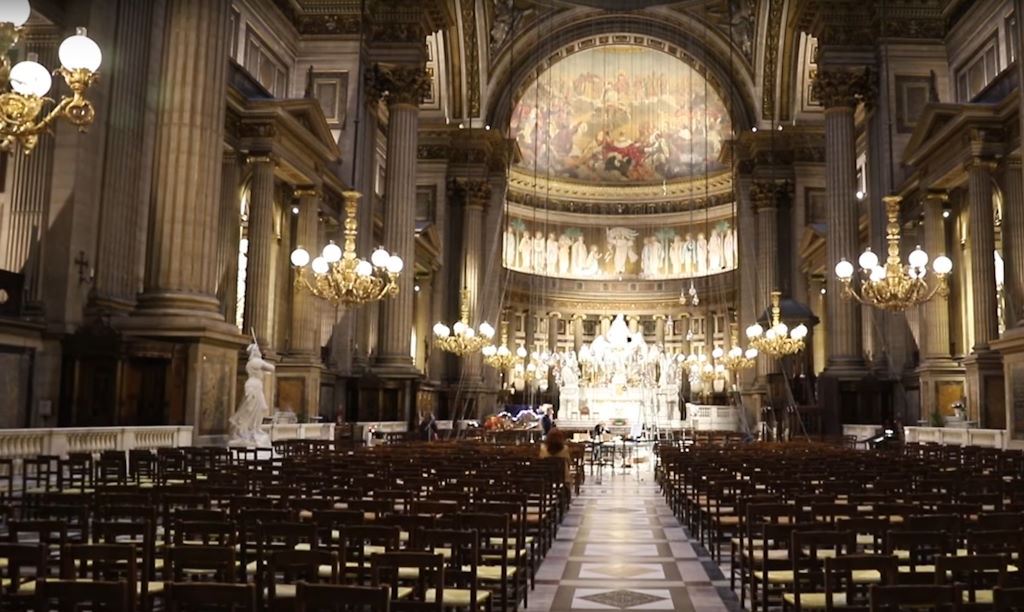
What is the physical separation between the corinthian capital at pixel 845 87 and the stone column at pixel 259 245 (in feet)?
53.9

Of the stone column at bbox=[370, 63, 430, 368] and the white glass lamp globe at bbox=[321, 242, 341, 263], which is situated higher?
the stone column at bbox=[370, 63, 430, 368]

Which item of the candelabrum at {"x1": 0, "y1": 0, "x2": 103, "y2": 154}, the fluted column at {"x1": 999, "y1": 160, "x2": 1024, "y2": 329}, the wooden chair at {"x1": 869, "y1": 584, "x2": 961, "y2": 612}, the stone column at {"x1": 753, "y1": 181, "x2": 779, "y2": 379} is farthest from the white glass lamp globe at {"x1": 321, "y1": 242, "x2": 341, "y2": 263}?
the stone column at {"x1": 753, "y1": 181, "x2": 779, "y2": 379}

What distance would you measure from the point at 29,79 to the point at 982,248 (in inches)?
876

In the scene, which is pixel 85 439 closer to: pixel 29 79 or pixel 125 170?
pixel 125 170

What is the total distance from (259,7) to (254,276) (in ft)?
27.2

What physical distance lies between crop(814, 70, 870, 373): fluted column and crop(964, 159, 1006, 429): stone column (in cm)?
383

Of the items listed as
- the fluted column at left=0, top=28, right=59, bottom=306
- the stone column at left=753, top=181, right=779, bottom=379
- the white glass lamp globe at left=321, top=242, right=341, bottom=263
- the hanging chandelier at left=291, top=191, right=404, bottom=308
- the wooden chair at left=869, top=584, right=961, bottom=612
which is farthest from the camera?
the stone column at left=753, top=181, right=779, bottom=379

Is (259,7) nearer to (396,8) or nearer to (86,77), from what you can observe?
(396,8)

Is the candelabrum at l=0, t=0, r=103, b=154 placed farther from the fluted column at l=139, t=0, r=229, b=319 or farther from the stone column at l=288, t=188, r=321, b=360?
the stone column at l=288, t=188, r=321, b=360

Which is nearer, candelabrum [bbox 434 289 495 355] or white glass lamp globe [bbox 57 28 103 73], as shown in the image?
white glass lamp globe [bbox 57 28 103 73]

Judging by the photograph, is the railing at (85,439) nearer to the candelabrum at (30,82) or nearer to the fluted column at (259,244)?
the candelabrum at (30,82)

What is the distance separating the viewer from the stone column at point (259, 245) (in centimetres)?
2472

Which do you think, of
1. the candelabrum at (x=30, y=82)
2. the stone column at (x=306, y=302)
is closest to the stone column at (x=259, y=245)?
the stone column at (x=306, y=302)

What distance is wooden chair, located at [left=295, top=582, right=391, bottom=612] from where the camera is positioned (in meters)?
3.64
